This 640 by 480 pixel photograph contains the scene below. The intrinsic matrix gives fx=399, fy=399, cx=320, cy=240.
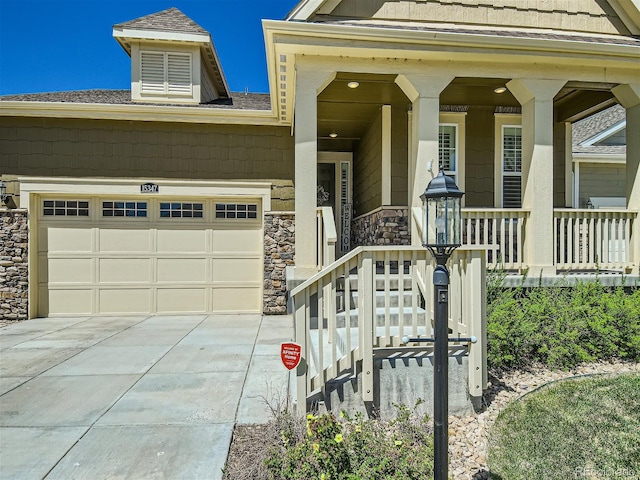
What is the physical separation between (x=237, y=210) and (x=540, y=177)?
5.56 m

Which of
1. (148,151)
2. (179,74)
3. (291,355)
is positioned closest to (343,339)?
(291,355)

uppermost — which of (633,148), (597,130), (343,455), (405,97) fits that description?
(597,130)

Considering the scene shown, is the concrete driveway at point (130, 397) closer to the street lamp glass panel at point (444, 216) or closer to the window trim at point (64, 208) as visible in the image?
the street lamp glass panel at point (444, 216)

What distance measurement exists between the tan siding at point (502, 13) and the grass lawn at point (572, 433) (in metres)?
5.19

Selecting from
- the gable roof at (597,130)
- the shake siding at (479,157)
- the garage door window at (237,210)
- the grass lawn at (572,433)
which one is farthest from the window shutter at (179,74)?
the gable roof at (597,130)

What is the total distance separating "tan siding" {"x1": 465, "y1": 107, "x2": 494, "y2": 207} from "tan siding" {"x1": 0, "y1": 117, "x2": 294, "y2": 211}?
345 cm

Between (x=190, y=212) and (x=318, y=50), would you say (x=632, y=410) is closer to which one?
(x=318, y=50)

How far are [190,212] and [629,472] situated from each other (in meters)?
7.61

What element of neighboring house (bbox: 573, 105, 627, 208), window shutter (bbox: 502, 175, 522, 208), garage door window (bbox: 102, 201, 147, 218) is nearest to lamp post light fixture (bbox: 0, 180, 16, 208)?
garage door window (bbox: 102, 201, 147, 218)

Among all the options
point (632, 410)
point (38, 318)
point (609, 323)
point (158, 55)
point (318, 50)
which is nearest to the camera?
point (632, 410)

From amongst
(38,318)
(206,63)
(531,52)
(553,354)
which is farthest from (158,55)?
(553,354)

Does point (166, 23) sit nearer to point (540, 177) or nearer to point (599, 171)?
point (540, 177)

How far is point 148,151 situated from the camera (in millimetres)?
7895

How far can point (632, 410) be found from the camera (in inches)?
131
